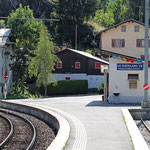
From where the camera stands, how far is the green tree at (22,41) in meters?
56.2

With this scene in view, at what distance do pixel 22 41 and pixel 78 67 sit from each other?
10034mm

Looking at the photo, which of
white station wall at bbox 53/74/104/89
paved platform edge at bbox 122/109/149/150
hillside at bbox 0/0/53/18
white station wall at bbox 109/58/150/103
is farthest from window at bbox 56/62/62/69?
paved platform edge at bbox 122/109/149/150

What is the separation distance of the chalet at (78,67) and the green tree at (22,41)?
5.56 m

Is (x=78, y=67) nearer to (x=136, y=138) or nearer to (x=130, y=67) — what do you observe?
(x=130, y=67)

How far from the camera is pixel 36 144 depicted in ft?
54.8

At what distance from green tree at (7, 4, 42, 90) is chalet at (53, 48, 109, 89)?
556 centimetres

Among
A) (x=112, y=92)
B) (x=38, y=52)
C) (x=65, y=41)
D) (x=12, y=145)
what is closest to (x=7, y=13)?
(x=65, y=41)

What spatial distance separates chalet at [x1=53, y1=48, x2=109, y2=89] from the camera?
203 feet

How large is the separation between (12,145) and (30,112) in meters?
13.4

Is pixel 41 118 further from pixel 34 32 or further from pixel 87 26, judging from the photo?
pixel 87 26

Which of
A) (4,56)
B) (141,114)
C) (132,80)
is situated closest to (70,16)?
(4,56)

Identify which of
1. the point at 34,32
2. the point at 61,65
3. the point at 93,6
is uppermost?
the point at 93,6

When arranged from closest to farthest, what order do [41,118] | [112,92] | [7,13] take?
[41,118] → [112,92] → [7,13]

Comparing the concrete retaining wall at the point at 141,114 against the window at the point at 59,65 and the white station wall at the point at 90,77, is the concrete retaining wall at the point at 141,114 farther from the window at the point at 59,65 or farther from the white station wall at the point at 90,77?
the window at the point at 59,65
